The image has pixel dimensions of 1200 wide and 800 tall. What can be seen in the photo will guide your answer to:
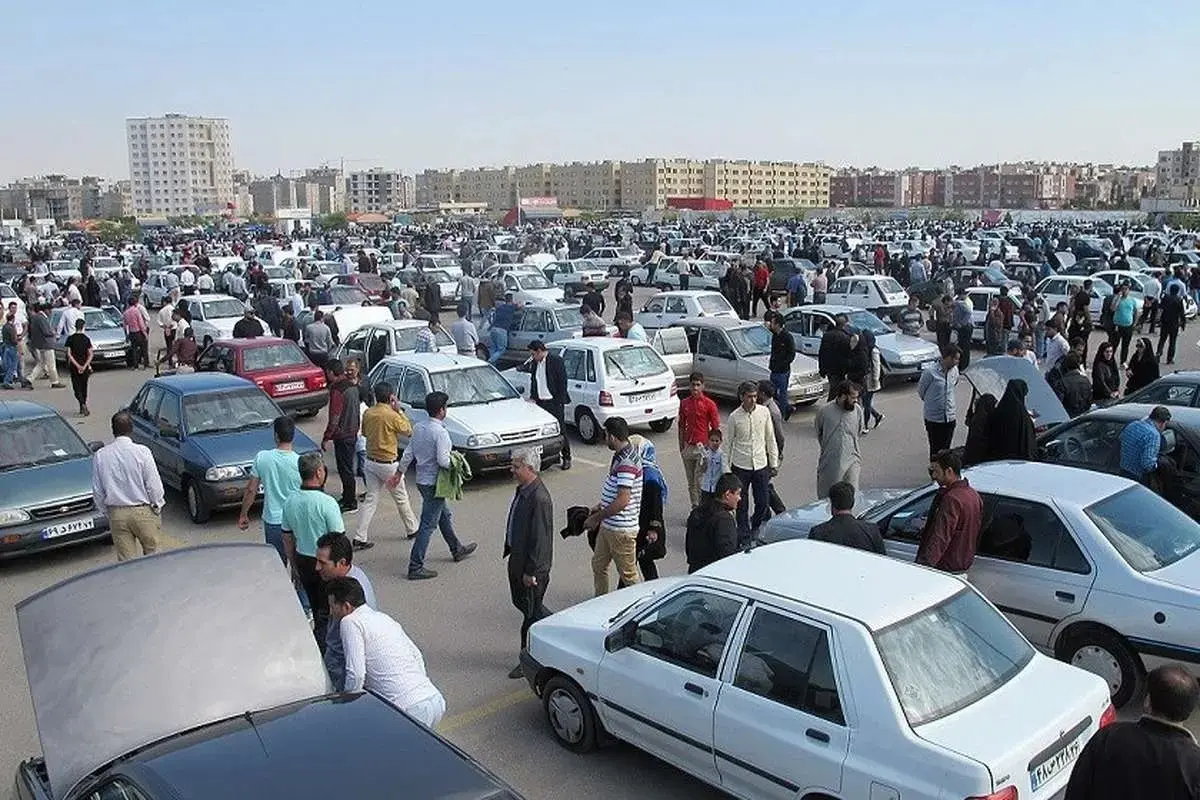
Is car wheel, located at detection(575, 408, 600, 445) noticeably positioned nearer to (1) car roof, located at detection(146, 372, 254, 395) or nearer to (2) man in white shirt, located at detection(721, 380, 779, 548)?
(1) car roof, located at detection(146, 372, 254, 395)

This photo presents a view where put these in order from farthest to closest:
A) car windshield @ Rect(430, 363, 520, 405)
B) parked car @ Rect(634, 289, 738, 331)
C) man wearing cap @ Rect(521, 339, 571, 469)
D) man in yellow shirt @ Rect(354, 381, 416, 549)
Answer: parked car @ Rect(634, 289, 738, 331)
man wearing cap @ Rect(521, 339, 571, 469)
car windshield @ Rect(430, 363, 520, 405)
man in yellow shirt @ Rect(354, 381, 416, 549)

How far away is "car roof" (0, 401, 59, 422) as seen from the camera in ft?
37.6

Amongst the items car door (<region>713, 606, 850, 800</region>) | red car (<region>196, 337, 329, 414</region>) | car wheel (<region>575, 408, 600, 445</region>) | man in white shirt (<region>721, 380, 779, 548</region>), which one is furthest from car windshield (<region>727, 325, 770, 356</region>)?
car door (<region>713, 606, 850, 800</region>)

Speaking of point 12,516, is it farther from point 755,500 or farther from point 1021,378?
point 1021,378

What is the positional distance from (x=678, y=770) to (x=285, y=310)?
1983 cm

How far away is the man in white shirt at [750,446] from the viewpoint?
1025 centimetres

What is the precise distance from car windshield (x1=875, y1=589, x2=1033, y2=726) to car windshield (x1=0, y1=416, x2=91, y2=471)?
9435mm

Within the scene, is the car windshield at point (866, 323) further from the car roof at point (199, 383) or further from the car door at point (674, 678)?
the car door at point (674, 678)

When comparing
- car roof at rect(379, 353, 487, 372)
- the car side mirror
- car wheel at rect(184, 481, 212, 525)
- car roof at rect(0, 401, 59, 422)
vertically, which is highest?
car roof at rect(379, 353, 487, 372)

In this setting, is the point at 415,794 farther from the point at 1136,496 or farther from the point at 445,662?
the point at 1136,496

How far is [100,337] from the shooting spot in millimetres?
23391

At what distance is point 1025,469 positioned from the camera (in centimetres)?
805

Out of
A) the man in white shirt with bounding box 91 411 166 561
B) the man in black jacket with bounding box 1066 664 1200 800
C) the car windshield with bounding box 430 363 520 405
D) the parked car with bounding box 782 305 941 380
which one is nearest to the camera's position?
the man in black jacket with bounding box 1066 664 1200 800

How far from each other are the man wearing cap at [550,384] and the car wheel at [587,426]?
3.27 feet
